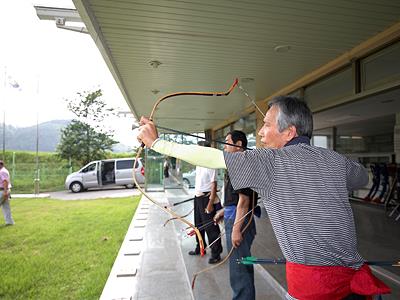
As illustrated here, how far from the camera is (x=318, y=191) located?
1014 mm

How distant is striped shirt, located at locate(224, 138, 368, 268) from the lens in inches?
39.6

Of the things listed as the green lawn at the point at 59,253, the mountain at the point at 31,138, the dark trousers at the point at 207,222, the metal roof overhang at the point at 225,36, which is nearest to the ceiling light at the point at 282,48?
the metal roof overhang at the point at 225,36

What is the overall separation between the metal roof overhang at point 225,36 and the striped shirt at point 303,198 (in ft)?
5.51

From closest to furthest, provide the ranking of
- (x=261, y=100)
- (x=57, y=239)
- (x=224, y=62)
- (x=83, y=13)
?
(x=83, y=13), (x=224, y=62), (x=57, y=239), (x=261, y=100)

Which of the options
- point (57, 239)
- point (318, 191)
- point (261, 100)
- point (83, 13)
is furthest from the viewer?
point (261, 100)

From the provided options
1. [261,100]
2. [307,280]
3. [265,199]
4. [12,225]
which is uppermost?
[261,100]

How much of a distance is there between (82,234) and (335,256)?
4878 millimetres

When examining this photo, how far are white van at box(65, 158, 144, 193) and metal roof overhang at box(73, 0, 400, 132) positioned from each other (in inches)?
394

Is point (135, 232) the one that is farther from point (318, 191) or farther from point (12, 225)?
point (318, 191)

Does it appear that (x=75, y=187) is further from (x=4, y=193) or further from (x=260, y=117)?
(x=260, y=117)

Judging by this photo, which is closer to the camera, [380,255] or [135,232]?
[380,255]

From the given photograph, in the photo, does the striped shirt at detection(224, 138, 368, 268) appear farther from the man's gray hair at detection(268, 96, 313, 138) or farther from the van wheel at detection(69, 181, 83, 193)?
the van wheel at detection(69, 181, 83, 193)

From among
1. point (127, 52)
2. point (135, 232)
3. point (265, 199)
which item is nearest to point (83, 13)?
point (127, 52)

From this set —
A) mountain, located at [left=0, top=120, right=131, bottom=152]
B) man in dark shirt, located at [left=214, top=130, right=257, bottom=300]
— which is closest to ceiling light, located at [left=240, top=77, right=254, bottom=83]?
man in dark shirt, located at [left=214, top=130, right=257, bottom=300]
